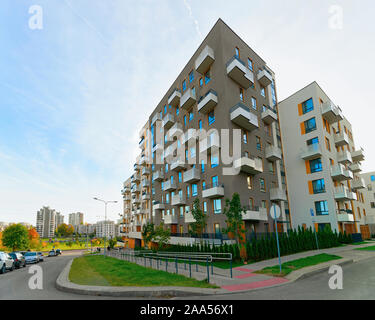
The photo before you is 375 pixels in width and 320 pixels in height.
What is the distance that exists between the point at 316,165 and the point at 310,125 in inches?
230

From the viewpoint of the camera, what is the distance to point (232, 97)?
83.0 ft

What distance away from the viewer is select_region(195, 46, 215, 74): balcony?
2627 centimetres

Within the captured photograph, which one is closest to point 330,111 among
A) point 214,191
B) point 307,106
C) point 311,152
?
point 307,106

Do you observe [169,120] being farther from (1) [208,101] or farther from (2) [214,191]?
(2) [214,191]

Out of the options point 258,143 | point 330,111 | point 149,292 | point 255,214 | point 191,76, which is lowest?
point 149,292

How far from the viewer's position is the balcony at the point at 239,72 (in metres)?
24.4

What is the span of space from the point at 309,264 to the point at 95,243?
328 feet

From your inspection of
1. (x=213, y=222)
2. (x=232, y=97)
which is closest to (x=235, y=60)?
(x=232, y=97)

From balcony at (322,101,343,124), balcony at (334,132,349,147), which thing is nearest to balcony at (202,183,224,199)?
balcony at (322,101,343,124)

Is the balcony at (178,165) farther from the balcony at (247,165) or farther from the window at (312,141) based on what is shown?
the window at (312,141)

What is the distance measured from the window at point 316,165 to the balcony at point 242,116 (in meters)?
11.9

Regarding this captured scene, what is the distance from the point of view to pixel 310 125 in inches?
1265
